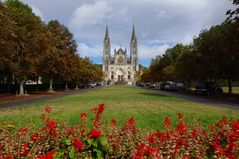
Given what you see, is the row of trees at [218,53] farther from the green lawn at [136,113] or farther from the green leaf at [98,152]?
the green leaf at [98,152]

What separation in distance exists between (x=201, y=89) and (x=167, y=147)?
43.1 metres

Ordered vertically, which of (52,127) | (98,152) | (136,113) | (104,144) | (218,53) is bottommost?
(136,113)

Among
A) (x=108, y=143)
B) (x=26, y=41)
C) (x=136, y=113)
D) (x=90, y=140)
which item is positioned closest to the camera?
(x=90, y=140)

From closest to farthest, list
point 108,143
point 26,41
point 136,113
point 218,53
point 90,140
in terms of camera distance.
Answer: point 90,140 < point 108,143 < point 136,113 < point 218,53 < point 26,41

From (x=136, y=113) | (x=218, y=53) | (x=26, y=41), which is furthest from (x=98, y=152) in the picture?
(x=26, y=41)

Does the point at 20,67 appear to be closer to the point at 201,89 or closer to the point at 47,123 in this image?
the point at 201,89

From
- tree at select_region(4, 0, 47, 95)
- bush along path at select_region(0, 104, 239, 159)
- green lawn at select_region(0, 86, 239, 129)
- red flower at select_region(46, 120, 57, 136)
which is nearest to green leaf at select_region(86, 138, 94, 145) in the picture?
bush along path at select_region(0, 104, 239, 159)

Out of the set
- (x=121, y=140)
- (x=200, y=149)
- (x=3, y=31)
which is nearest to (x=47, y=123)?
(x=121, y=140)

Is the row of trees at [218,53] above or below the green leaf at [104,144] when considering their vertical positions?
above

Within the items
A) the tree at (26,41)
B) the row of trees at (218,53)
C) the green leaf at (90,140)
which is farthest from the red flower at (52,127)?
the tree at (26,41)

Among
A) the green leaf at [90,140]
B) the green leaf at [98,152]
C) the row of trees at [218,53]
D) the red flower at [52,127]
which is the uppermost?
the row of trees at [218,53]

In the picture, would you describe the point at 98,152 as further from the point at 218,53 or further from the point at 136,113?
the point at 218,53

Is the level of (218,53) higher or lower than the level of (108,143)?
higher

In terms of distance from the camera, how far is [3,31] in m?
27.9
